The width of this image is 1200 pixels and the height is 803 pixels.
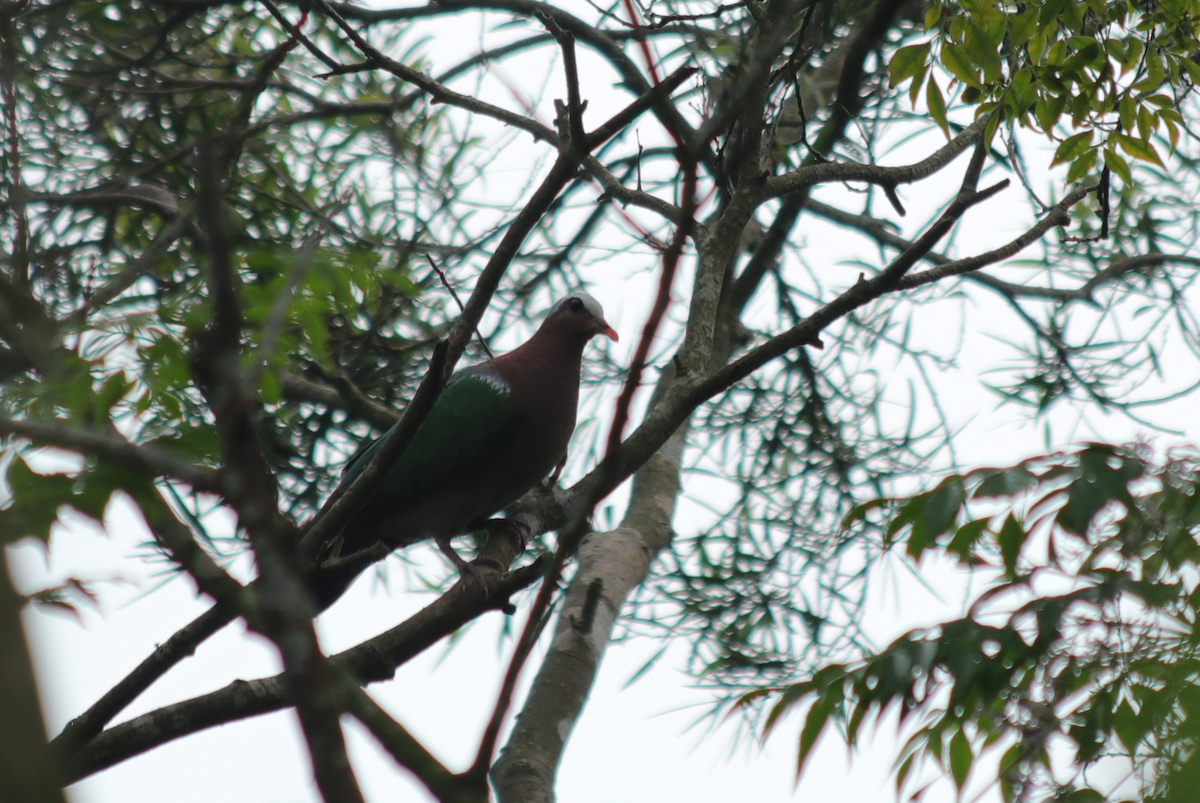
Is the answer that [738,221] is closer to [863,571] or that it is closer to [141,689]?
[141,689]

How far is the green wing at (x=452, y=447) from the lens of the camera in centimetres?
376

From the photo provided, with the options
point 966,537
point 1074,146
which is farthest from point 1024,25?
point 966,537

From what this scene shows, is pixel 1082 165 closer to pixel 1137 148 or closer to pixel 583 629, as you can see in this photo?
pixel 1137 148

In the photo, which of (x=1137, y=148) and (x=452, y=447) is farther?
(x=452, y=447)

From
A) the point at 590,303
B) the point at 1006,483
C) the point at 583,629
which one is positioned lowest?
the point at 583,629

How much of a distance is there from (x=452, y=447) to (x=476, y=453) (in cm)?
10

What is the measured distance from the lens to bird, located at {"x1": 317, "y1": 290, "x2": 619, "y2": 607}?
3693mm

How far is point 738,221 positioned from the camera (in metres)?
2.83

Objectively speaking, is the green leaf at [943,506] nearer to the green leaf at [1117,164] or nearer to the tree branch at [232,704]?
the tree branch at [232,704]

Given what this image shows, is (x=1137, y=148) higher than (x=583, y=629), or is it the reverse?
(x=1137, y=148)

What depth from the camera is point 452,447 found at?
3.79 metres

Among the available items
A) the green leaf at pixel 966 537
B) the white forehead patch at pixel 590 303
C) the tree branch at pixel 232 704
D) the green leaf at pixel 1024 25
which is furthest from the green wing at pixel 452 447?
the green leaf at pixel 1024 25

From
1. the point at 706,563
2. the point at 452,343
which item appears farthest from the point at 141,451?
the point at 706,563

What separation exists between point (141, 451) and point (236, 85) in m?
3.22
